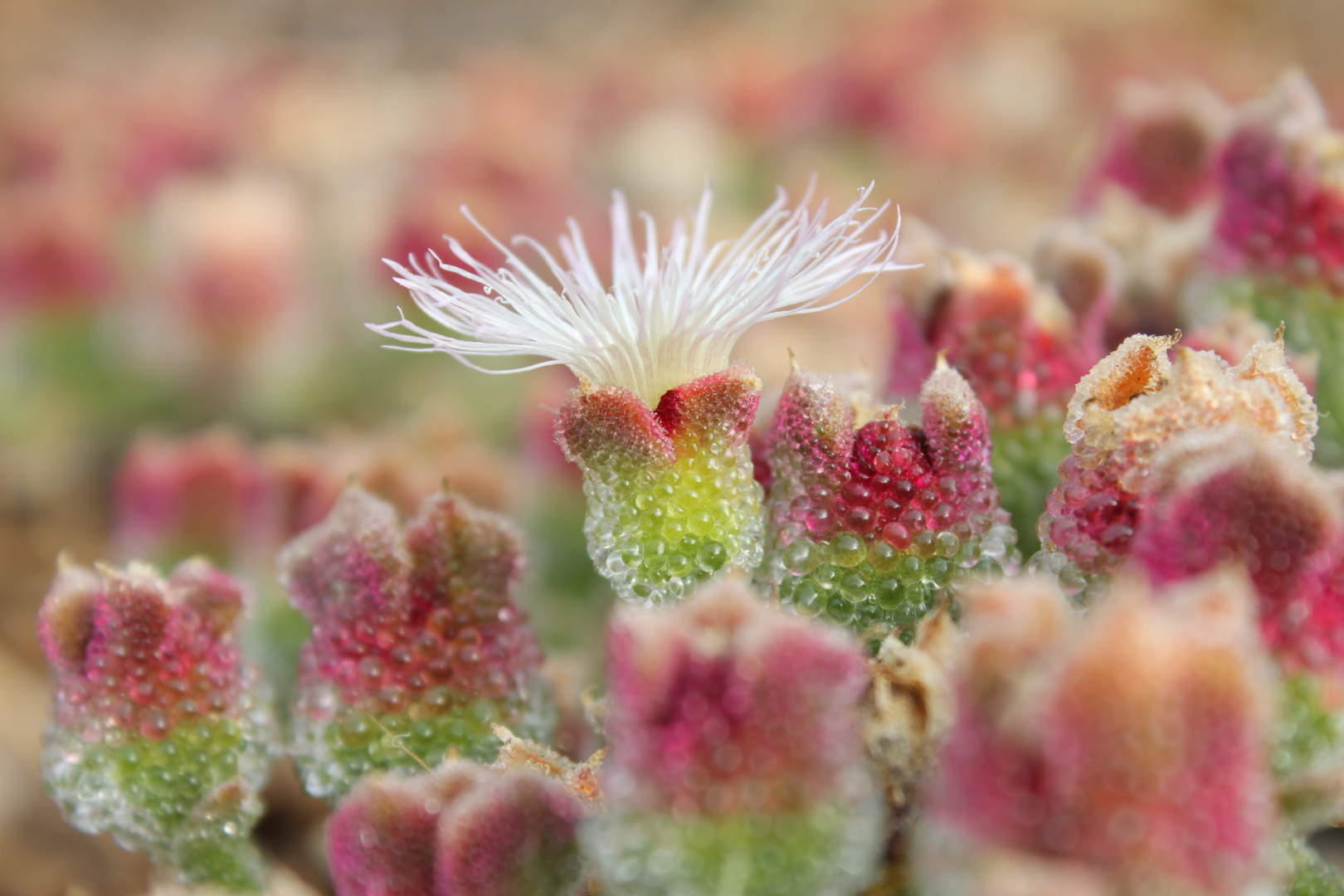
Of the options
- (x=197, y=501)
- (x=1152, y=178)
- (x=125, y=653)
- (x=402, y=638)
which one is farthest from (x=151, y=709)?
(x=1152, y=178)

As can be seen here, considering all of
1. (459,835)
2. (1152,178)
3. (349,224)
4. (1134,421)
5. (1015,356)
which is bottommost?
(459,835)

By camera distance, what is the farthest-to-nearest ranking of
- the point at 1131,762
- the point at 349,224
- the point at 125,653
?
the point at 349,224
the point at 125,653
the point at 1131,762

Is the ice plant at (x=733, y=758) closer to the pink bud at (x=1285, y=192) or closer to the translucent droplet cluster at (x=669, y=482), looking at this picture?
the translucent droplet cluster at (x=669, y=482)

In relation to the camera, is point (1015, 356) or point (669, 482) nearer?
point (669, 482)

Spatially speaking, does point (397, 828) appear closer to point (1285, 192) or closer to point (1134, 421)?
point (1134, 421)

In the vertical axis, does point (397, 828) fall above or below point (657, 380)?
below

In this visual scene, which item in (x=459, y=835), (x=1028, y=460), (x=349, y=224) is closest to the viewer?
(x=459, y=835)

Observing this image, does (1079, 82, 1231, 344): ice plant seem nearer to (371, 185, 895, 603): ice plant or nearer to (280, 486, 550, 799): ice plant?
(371, 185, 895, 603): ice plant
